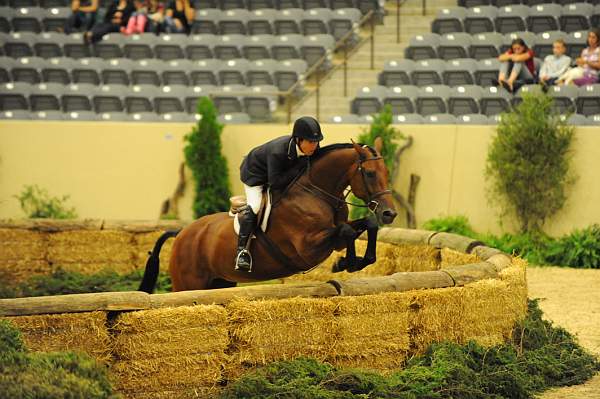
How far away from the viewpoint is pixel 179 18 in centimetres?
1900

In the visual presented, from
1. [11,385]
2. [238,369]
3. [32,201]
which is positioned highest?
[11,385]

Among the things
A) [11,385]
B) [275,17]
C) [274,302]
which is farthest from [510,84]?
[11,385]

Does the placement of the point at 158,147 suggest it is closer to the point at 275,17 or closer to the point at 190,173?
the point at 190,173

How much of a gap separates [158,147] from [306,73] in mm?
2738

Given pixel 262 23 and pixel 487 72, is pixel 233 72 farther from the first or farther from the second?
pixel 487 72

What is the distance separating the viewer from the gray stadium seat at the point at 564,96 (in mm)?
15117

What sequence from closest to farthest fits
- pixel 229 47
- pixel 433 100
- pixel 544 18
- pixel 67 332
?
pixel 67 332
pixel 433 100
pixel 544 18
pixel 229 47

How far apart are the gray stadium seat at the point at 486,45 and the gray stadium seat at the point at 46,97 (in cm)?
700

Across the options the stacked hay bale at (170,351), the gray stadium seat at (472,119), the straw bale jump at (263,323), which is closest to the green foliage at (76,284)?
the straw bale jump at (263,323)

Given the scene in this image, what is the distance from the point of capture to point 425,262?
1092cm

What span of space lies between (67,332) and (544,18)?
489 inches

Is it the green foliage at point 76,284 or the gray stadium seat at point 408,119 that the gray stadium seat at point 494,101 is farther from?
the green foliage at point 76,284

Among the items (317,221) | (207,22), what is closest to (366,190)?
(317,221)

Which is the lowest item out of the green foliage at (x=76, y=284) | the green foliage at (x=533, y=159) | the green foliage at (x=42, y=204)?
the green foliage at (x=42, y=204)
